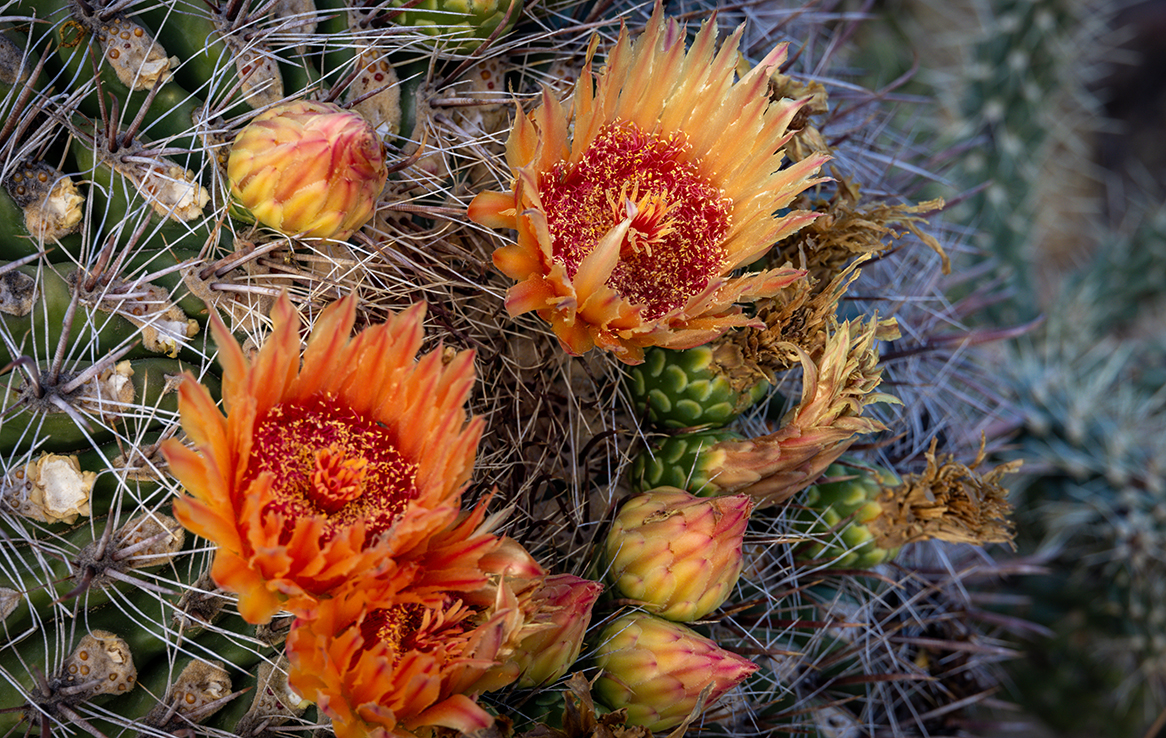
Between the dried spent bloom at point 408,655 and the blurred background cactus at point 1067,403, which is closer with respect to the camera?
the dried spent bloom at point 408,655

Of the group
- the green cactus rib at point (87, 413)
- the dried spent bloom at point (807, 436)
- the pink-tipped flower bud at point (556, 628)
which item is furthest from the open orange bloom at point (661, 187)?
the green cactus rib at point (87, 413)

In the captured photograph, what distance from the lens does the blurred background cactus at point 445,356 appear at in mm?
817

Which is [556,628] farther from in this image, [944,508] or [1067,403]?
[1067,403]

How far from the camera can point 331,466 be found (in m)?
0.78

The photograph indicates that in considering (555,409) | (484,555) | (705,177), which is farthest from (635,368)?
(484,555)

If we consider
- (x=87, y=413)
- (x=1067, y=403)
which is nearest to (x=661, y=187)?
(x=87, y=413)

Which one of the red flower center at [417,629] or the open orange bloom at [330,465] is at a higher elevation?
the open orange bloom at [330,465]

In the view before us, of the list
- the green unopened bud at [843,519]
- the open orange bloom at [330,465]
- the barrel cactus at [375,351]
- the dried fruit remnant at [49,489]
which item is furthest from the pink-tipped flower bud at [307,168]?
the green unopened bud at [843,519]

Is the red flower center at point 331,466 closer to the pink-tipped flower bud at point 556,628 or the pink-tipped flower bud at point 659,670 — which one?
the pink-tipped flower bud at point 556,628

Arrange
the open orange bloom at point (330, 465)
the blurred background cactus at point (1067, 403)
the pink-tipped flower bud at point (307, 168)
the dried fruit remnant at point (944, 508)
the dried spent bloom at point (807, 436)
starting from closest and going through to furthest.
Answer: the open orange bloom at point (330, 465) → the pink-tipped flower bud at point (307, 168) → the dried spent bloom at point (807, 436) → the dried fruit remnant at point (944, 508) → the blurred background cactus at point (1067, 403)

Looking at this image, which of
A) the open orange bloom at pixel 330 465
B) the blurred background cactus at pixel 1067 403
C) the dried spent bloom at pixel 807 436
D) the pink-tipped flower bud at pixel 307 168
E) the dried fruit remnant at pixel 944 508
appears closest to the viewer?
the open orange bloom at pixel 330 465

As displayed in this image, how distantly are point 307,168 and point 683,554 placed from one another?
20.2 inches

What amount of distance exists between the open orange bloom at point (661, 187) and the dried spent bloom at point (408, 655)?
0.27 metres

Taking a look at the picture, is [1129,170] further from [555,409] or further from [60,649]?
[60,649]
